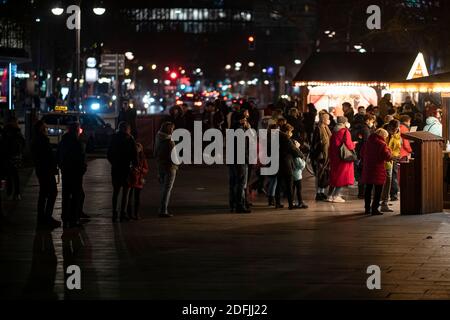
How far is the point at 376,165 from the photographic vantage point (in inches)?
730

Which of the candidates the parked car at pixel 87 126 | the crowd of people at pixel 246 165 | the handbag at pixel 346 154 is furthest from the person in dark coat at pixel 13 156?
the parked car at pixel 87 126

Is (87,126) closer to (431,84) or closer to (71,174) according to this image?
(431,84)

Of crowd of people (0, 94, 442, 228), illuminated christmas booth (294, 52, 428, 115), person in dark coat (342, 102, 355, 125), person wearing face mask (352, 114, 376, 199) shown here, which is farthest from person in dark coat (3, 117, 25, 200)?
illuminated christmas booth (294, 52, 428, 115)

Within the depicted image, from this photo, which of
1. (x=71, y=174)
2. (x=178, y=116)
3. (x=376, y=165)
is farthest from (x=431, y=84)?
(x=178, y=116)

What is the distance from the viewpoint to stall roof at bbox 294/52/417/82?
38125mm

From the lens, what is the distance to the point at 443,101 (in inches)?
842

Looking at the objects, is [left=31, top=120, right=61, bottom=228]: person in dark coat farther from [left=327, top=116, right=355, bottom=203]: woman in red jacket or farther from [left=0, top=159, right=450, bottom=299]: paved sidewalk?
[left=327, top=116, right=355, bottom=203]: woman in red jacket

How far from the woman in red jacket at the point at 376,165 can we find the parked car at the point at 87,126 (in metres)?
18.4

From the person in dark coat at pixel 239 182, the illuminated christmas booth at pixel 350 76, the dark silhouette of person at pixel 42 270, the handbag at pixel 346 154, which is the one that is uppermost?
the illuminated christmas booth at pixel 350 76

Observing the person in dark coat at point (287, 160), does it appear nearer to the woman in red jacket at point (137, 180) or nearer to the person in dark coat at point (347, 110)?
the woman in red jacket at point (137, 180)

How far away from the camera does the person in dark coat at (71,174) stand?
1694 cm

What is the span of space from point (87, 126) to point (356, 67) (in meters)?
9.67

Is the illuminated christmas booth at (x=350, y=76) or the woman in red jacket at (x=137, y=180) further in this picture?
the illuminated christmas booth at (x=350, y=76)
